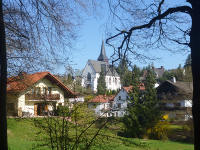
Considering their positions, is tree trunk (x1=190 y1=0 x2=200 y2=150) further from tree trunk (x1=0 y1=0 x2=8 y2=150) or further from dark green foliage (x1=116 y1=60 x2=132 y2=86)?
tree trunk (x1=0 y1=0 x2=8 y2=150)

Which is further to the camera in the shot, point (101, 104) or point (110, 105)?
point (101, 104)

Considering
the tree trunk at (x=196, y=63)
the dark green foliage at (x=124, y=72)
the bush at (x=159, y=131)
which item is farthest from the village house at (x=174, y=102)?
the tree trunk at (x=196, y=63)

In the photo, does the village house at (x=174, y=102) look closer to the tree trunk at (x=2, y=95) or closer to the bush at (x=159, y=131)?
the bush at (x=159, y=131)

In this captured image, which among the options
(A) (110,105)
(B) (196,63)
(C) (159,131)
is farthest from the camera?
(C) (159,131)

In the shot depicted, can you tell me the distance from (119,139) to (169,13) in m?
2.40

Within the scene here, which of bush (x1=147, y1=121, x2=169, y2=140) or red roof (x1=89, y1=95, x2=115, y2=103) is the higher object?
red roof (x1=89, y1=95, x2=115, y2=103)

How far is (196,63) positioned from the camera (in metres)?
3.55

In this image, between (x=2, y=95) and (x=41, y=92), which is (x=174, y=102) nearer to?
(x=41, y=92)

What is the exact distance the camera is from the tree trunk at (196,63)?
348 centimetres

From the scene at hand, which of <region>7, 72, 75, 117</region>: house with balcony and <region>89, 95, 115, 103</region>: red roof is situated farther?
<region>89, 95, 115, 103</region>: red roof

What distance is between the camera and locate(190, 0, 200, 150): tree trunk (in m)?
3.48

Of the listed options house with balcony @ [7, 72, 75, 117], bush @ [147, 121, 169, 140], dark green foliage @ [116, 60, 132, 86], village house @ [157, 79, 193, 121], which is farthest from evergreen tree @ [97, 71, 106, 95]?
bush @ [147, 121, 169, 140]

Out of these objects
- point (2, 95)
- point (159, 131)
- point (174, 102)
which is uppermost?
point (2, 95)

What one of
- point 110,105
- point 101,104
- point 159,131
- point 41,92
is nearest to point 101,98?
point 101,104
